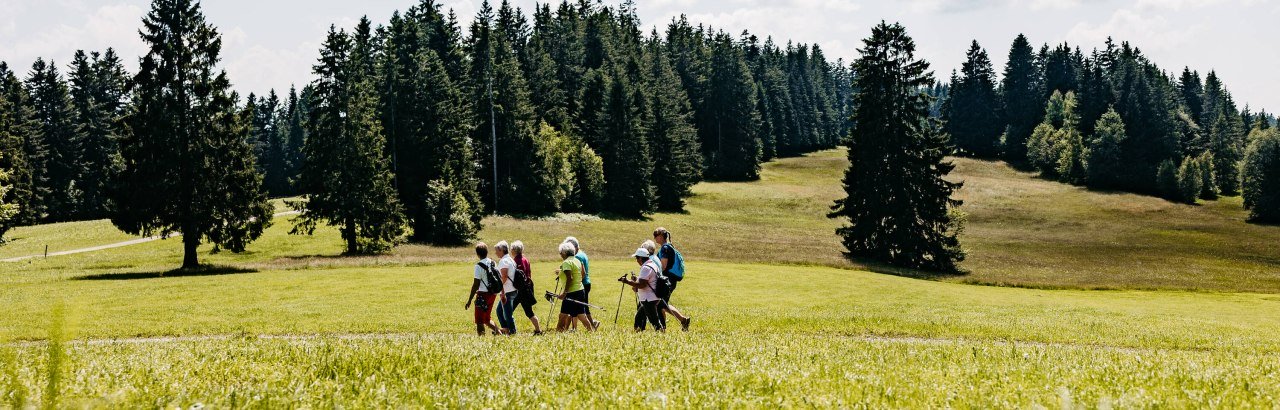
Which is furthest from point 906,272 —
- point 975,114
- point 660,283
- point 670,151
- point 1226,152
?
point 975,114

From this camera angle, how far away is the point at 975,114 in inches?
6319

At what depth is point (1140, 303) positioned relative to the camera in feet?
125

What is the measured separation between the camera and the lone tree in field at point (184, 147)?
136 ft

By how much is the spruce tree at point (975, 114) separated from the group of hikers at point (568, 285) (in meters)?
152

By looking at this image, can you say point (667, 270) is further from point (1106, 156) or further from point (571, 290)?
point (1106, 156)

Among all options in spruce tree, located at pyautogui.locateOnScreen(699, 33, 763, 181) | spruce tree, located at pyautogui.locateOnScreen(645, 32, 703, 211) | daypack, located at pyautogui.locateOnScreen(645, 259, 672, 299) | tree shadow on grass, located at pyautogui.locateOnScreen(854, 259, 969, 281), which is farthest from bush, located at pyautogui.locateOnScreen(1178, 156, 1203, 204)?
daypack, located at pyautogui.locateOnScreen(645, 259, 672, 299)

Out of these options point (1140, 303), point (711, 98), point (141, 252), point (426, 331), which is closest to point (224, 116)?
point (141, 252)

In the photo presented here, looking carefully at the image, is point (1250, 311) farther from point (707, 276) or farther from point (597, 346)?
point (597, 346)

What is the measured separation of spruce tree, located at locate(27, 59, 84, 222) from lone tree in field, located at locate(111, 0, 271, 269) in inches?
2360

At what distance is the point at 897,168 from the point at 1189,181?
253 ft

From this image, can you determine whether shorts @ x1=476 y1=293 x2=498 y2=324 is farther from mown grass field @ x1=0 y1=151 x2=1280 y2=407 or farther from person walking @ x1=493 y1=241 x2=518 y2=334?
mown grass field @ x1=0 y1=151 x2=1280 y2=407

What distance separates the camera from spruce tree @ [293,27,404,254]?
5044 cm

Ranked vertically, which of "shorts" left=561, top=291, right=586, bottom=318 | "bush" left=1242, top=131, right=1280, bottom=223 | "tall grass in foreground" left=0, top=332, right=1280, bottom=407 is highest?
"bush" left=1242, top=131, right=1280, bottom=223

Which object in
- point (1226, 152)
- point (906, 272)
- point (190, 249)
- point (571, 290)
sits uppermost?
point (1226, 152)
